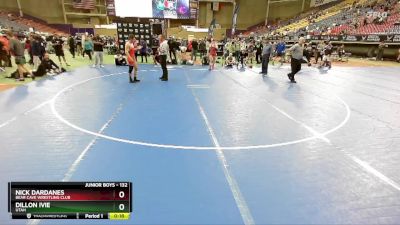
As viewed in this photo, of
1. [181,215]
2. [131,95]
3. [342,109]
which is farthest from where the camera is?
[131,95]

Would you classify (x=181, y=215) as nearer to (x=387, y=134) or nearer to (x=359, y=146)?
(x=359, y=146)

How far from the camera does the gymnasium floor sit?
376 cm

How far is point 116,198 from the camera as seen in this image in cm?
258

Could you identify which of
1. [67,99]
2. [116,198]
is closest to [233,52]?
[67,99]

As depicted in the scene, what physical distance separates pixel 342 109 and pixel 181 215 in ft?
23.9

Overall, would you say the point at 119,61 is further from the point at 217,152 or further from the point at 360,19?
the point at 360,19

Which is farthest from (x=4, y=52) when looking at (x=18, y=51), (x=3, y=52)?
(x=18, y=51)
